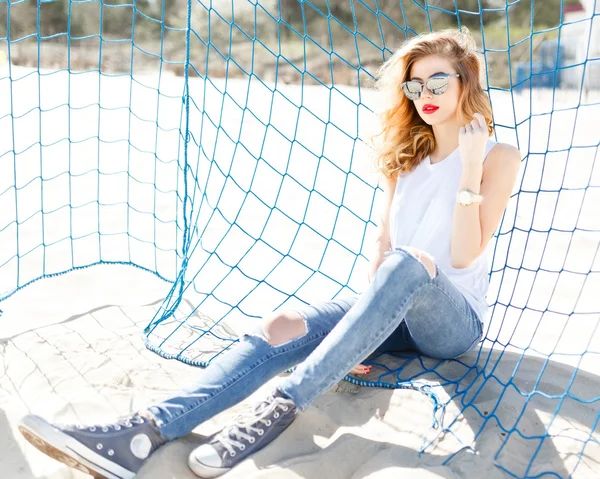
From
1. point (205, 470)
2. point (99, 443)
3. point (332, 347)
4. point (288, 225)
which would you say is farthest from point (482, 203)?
point (288, 225)

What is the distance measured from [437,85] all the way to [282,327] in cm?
71

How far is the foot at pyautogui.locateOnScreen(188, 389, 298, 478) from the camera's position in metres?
1.62

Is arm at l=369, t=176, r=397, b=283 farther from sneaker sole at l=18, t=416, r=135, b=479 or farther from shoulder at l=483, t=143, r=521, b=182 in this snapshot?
sneaker sole at l=18, t=416, r=135, b=479

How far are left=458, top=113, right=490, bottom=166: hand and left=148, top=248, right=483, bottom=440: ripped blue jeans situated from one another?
0.31 meters

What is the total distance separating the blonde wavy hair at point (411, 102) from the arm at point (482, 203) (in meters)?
0.15

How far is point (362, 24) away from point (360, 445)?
16.6 meters

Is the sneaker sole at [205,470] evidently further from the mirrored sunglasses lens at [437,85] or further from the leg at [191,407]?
the mirrored sunglasses lens at [437,85]

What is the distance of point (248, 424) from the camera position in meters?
1.70

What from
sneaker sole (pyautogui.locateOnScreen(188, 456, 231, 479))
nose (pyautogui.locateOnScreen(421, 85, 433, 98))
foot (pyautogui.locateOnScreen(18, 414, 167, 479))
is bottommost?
sneaker sole (pyautogui.locateOnScreen(188, 456, 231, 479))

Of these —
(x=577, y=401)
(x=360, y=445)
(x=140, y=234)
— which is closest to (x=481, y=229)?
(x=577, y=401)

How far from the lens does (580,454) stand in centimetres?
162

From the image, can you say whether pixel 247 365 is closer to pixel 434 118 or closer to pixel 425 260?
pixel 425 260

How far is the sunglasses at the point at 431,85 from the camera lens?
1.90m

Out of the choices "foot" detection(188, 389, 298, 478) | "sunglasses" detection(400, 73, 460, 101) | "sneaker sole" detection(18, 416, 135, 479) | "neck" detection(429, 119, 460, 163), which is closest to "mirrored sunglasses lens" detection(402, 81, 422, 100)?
"sunglasses" detection(400, 73, 460, 101)
